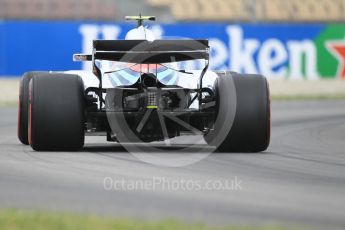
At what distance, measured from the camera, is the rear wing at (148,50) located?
12.6 metres

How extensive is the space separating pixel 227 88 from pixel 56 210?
5.51 metres

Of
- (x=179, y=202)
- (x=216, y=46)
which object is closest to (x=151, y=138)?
(x=179, y=202)

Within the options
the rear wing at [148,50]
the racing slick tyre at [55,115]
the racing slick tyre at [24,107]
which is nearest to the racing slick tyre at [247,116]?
the rear wing at [148,50]

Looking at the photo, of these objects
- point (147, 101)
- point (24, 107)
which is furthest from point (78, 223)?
point (24, 107)

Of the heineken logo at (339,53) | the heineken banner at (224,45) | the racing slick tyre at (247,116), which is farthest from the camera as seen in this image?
the heineken logo at (339,53)

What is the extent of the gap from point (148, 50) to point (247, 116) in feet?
4.60

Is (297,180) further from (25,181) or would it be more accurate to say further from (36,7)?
(36,7)

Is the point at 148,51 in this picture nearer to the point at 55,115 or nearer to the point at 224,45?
the point at 55,115

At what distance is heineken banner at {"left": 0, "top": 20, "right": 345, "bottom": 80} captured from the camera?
3262 cm

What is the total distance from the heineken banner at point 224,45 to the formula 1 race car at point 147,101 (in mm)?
19073

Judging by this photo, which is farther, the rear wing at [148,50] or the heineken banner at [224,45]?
the heineken banner at [224,45]

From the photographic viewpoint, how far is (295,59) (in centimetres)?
3353

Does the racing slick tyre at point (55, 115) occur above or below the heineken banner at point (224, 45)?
above

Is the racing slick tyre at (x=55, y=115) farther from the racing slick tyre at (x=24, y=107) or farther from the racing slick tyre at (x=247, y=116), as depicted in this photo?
the racing slick tyre at (x=247, y=116)
